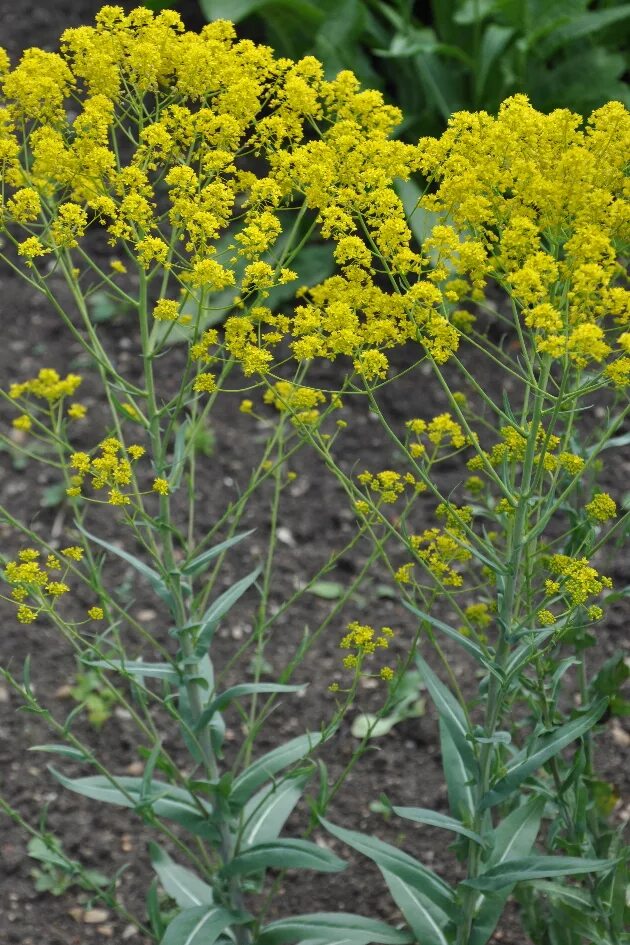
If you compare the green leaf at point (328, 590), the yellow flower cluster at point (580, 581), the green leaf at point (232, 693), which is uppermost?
the yellow flower cluster at point (580, 581)

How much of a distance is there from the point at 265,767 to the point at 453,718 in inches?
22.1

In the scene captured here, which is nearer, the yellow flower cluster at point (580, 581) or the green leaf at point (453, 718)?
the yellow flower cluster at point (580, 581)

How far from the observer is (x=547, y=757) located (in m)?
2.77

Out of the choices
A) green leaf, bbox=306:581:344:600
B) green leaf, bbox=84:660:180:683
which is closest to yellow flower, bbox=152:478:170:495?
green leaf, bbox=84:660:180:683

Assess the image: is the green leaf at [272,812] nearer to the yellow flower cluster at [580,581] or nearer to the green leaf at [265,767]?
the green leaf at [265,767]

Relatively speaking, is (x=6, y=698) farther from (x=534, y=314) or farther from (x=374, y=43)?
(x=374, y=43)

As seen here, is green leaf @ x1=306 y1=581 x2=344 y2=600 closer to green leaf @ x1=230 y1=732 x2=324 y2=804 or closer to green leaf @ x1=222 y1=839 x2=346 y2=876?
green leaf @ x1=230 y1=732 x2=324 y2=804

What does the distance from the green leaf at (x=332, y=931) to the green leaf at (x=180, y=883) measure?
0.84 ft

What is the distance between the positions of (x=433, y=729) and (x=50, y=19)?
521 cm

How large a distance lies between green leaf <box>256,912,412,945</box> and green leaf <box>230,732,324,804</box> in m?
0.39

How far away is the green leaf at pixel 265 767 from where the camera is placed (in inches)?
123

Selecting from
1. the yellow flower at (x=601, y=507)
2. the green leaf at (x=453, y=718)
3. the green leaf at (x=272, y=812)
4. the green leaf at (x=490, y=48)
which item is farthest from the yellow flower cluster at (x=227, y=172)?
the green leaf at (x=490, y=48)

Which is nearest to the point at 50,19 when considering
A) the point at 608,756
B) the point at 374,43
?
the point at 374,43

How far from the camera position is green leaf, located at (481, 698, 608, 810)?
2779 mm
